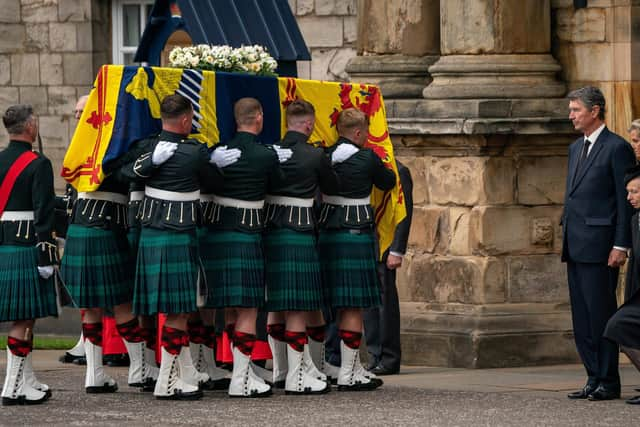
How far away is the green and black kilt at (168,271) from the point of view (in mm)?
10578

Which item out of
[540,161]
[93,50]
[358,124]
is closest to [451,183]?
[540,161]

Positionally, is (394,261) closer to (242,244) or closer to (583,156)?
(242,244)

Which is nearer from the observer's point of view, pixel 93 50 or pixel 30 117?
pixel 30 117

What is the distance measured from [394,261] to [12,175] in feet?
9.45

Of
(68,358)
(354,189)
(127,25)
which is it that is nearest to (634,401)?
(354,189)

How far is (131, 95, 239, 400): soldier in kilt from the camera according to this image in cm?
1056

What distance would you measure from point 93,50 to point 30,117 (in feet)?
28.7

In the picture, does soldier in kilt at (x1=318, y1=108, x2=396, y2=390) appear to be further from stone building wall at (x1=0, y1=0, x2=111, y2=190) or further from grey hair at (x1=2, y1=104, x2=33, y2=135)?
stone building wall at (x1=0, y1=0, x2=111, y2=190)

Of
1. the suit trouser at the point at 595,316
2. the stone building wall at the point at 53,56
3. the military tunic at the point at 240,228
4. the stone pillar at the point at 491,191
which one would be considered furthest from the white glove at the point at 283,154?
the stone building wall at the point at 53,56

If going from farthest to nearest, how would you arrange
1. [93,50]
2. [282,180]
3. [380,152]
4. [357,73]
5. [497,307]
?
[93,50], [357,73], [497,307], [380,152], [282,180]

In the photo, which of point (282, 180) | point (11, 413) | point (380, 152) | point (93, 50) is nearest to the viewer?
point (11, 413)

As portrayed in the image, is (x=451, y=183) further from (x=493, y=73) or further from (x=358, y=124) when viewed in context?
(x=358, y=124)

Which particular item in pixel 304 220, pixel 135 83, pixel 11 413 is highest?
pixel 135 83

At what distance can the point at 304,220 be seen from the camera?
11.1 metres
